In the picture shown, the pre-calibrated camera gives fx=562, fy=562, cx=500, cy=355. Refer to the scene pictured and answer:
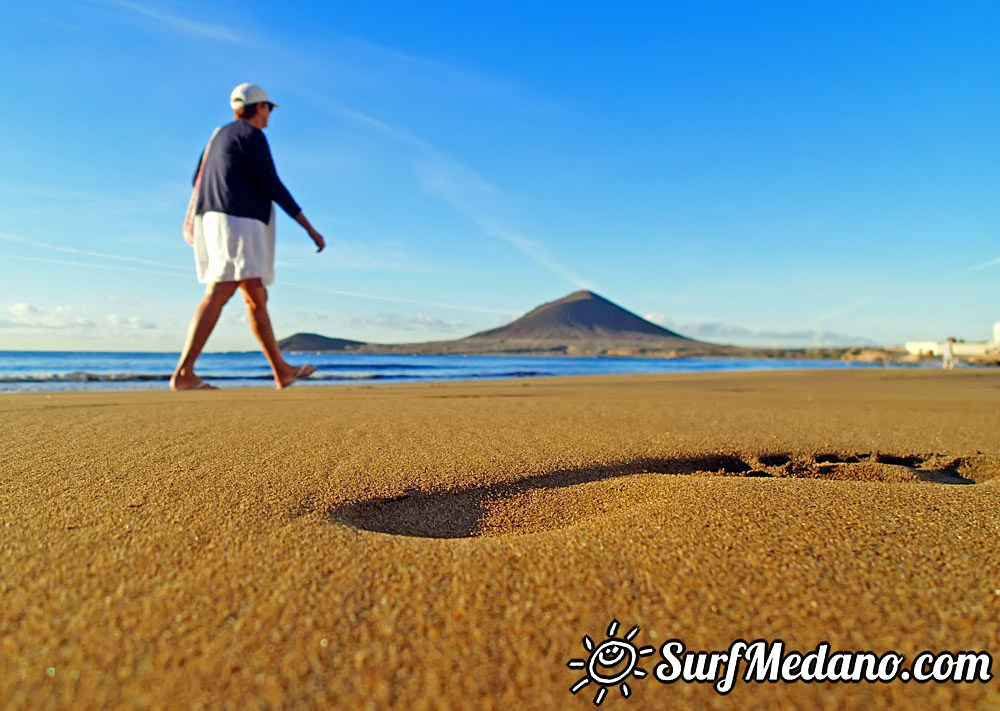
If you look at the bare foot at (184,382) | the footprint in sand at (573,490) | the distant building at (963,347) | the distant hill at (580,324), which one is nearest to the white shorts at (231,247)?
the bare foot at (184,382)

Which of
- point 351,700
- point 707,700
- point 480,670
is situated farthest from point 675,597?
point 351,700

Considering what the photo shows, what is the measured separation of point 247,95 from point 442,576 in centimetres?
400

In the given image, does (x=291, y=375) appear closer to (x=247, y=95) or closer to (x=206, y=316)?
(x=206, y=316)

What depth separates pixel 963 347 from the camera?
91.7ft

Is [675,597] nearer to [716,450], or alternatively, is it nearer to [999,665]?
[999,665]

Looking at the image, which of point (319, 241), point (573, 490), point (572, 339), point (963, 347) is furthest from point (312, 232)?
point (572, 339)

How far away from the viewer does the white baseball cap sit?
3756 millimetres

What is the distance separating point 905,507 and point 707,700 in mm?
692

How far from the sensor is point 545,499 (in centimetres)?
125

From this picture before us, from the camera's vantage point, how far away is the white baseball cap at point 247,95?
3.76 m

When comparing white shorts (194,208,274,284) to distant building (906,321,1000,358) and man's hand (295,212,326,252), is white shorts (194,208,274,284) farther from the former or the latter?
distant building (906,321,1000,358)

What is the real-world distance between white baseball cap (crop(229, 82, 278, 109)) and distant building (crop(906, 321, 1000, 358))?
89.8 ft

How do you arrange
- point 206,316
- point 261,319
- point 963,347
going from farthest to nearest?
point 963,347 → point 261,319 → point 206,316

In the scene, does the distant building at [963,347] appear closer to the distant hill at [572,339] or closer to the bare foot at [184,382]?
the distant hill at [572,339]
